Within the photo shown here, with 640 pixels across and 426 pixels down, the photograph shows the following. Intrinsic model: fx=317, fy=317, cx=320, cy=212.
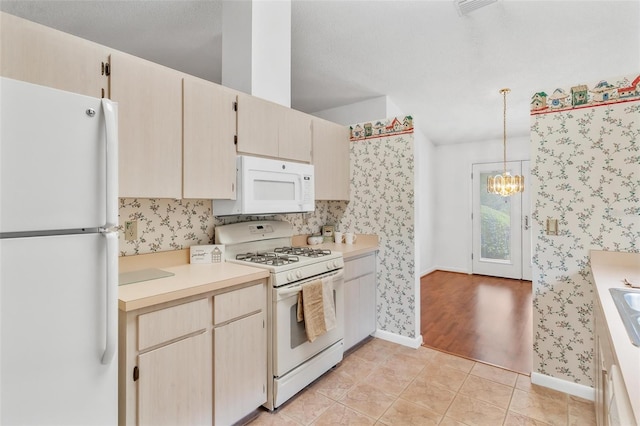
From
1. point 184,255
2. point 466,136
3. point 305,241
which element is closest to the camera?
point 184,255

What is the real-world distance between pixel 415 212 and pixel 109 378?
2496 millimetres

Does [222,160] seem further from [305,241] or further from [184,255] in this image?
[305,241]

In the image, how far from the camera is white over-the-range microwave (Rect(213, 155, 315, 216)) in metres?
2.16

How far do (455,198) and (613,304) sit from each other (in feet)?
16.0

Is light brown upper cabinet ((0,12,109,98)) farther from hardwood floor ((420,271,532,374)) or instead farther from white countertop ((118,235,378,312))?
hardwood floor ((420,271,532,374))

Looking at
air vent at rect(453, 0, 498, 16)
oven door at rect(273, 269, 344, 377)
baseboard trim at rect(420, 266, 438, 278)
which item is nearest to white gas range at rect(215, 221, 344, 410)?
oven door at rect(273, 269, 344, 377)

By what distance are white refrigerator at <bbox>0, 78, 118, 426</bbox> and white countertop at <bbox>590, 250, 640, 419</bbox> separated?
1.54 m

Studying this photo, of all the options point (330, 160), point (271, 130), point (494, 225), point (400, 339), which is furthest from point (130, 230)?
point (494, 225)

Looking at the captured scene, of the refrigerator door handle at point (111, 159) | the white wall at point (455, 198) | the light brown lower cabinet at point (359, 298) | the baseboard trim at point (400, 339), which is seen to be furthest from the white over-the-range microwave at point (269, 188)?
the white wall at point (455, 198)

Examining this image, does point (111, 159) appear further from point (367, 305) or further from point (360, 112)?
point (360, 112)

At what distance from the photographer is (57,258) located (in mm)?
1008

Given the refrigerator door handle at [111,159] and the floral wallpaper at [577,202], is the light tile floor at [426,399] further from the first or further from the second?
the refrigerator door handle at [111,159]

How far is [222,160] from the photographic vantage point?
208 centimetres

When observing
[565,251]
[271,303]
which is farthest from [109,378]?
[565,251]
